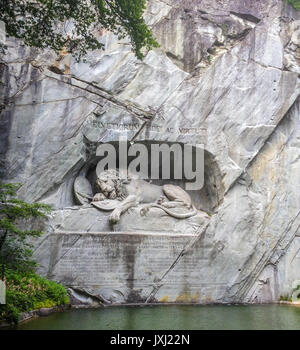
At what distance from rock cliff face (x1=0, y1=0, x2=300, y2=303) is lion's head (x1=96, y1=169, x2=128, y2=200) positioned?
25.0 inches

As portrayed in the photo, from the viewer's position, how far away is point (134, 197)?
10070mm

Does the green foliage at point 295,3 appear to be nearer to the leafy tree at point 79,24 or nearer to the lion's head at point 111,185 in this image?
the leafy tree at point 79,24

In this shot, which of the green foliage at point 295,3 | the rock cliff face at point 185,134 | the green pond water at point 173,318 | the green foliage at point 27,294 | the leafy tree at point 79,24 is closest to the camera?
the green foliage at point 27,294

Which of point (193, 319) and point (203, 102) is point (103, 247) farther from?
point (203, 102)

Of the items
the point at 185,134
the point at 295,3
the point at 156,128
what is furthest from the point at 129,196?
the point at 295,3

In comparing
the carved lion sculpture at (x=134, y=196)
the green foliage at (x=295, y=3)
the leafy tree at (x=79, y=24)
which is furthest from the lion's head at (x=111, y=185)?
the green foliage at (x=295, y=3)

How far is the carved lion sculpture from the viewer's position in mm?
9758

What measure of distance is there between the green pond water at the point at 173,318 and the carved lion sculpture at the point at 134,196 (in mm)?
2340

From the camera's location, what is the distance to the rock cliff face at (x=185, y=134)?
9.25 meters

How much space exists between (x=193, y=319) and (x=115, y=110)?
540cm

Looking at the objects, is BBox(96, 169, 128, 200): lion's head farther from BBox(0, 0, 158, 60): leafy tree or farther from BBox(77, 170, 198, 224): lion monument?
BBox(0, 0, 158, 60): leafy tree

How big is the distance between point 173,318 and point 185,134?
4.85 meters

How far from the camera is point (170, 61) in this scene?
10.9m

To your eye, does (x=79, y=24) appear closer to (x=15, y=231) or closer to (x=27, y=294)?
(x=15, y=231)
